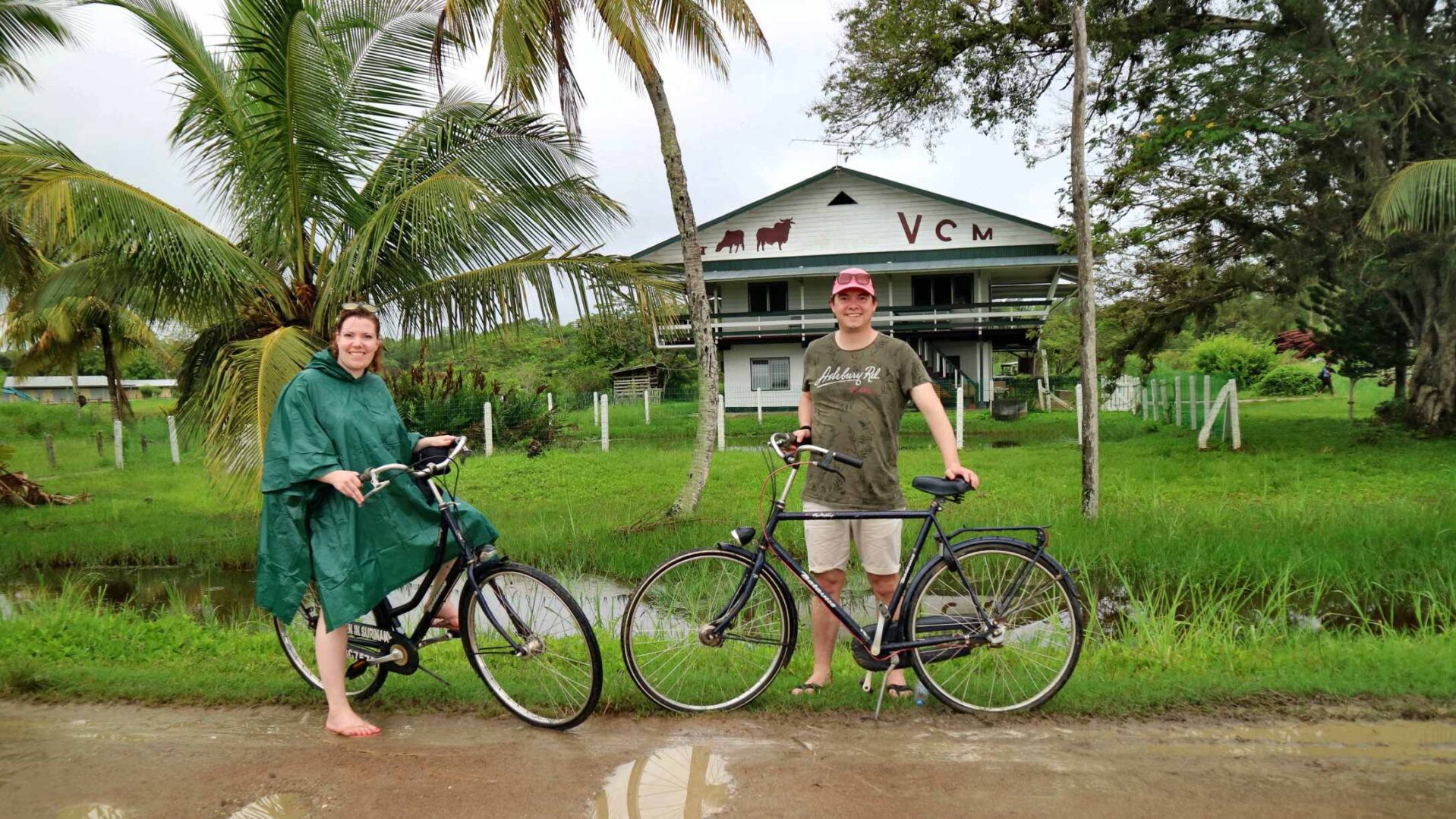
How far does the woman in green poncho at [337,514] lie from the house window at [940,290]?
2581 centimetres

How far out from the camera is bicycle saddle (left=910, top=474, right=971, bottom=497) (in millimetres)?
3838

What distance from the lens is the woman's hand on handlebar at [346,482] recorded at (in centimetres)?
363

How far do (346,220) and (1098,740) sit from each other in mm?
8276

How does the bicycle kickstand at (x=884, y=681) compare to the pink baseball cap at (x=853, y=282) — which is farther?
the pink baseball cap at (x=853, y=282)

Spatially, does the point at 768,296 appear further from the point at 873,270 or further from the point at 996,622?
the point at 996,622

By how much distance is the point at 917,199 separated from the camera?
2689cm

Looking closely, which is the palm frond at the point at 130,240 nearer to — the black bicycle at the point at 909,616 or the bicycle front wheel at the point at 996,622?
the black bicycle at the point at 909,616

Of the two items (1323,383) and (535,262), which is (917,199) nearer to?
(1323,383)

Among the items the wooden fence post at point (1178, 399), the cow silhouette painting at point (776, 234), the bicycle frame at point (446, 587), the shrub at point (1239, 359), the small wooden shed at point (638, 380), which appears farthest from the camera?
the shrub at point (1239, 359)

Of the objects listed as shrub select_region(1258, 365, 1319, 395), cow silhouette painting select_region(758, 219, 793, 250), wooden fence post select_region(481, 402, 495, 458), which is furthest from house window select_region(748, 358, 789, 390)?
shrub select_region(1258, 365, 1319, 395)

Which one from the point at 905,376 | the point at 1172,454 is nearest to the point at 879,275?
the point at 1172,454

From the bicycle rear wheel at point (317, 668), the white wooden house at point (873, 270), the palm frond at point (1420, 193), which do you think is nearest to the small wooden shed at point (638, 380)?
the white wooden house at point (873, 270)

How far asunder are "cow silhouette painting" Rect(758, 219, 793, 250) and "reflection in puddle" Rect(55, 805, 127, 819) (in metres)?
25.7

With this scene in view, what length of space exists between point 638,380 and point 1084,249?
94.4 ft
